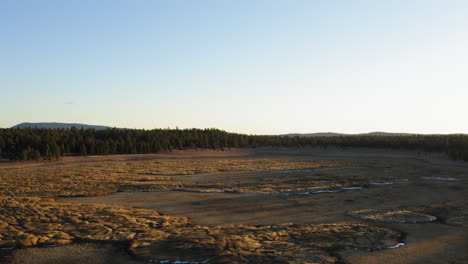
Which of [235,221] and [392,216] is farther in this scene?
[392,216]

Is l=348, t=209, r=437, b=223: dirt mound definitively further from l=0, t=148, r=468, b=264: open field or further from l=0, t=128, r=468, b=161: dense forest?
l=0, t=128, r=468, b=161: dense forest

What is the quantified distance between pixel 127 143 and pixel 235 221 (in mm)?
30754

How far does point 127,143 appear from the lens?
126ft

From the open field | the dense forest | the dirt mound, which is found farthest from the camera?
the dense forest

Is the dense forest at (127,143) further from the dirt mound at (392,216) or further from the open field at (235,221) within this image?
the dirt mound at (392,216)

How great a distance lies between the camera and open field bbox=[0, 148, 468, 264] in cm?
709

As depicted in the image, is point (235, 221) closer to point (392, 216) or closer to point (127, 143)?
point (392, 216)

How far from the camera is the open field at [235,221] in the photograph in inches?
279

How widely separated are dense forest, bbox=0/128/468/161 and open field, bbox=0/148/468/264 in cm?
1422

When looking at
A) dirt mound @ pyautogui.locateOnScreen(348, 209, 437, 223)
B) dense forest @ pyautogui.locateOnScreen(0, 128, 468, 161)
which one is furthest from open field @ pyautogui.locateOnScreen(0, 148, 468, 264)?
dense forest @ pyautogui.locateOnScreen(0, 128, 468, 161)

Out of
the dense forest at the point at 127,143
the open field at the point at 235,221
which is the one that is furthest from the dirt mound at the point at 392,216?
the dense forest at the point at 127,143

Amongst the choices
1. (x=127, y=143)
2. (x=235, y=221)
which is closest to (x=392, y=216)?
(x=235, y=221)

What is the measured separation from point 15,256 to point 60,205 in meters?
4.48

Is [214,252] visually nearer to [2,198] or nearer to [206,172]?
[2,198]
